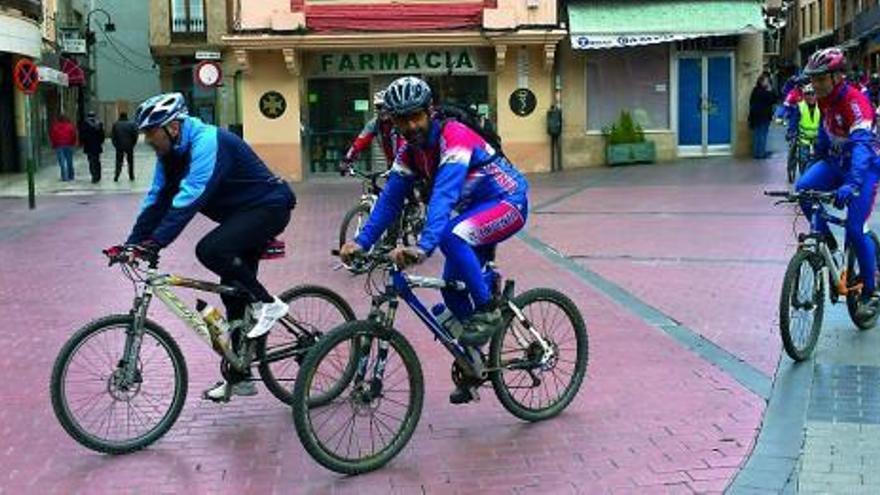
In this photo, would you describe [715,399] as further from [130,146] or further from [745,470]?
[130,146]

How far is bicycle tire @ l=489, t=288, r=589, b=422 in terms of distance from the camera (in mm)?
5395

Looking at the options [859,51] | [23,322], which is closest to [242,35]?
[23,322]

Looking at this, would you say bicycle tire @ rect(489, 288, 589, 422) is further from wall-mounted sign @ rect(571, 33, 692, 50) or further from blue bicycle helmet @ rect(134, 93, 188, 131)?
wall-mounted sign @ rect(571, 33, 692, 50)

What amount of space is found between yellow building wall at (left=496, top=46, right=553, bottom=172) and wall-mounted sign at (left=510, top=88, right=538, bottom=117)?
0.07 metres

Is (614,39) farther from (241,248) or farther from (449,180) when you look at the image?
(449,180)

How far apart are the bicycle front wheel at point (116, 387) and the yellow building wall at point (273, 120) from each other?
1769 centimetres

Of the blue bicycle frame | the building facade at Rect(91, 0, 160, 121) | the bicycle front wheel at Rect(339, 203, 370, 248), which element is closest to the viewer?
the blue bicycle frame

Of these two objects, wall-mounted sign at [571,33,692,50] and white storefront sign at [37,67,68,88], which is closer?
wall-mounted sign at [571,33,692,50]

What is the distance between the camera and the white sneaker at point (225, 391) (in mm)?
5566

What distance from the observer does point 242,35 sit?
22031mm

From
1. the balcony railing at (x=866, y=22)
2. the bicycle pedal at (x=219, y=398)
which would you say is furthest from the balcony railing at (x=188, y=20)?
the bicycle pedal at (x=219, y=398)

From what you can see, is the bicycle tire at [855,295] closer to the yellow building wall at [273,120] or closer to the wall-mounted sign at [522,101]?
the wall-mounted sign at [522,101]

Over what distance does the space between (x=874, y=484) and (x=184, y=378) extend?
308 centimetres

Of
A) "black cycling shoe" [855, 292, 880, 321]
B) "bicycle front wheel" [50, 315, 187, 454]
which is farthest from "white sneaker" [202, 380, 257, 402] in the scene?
"black cycling shoe" [855, 292, 880, 321]
